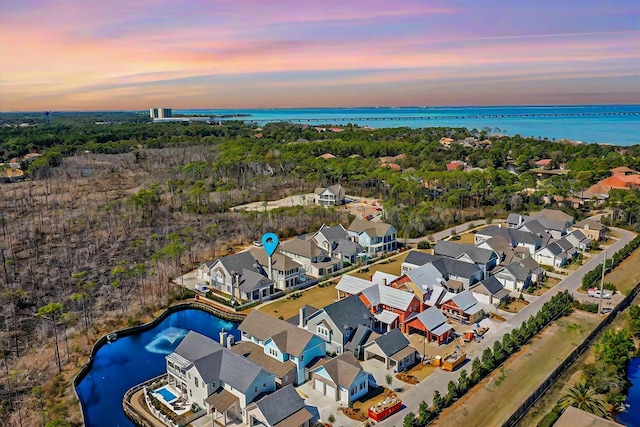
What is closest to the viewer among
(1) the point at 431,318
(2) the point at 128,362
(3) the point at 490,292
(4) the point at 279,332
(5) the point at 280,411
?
(5) the point at 280,411

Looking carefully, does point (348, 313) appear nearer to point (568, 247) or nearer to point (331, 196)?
point (568, 247)

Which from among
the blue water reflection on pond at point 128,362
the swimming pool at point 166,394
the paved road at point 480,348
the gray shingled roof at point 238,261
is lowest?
the blue water reflection on pond at point 128,362

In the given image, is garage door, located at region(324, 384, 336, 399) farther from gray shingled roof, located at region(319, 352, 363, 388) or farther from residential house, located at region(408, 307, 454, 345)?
residential house, located at region(408, 307, 454, 345)

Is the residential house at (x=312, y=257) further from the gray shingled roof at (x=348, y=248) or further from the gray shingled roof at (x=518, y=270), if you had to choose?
the gray shingled roof at (x=518, y=270)

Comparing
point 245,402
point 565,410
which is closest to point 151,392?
point 245,402

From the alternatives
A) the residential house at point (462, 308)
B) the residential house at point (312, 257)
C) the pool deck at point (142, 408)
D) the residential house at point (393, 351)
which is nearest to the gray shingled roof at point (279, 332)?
the residential house at point (393, 351)

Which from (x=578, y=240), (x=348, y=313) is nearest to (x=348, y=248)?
(x=348, y=313)

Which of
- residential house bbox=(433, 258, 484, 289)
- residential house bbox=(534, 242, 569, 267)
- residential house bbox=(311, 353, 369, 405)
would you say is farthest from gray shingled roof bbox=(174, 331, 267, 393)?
residential house bbox=(534, 242, 569, 267)

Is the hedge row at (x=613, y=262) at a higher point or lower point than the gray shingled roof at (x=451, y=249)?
lower
